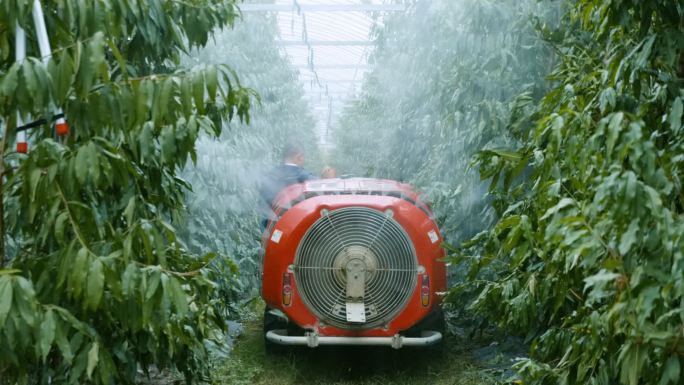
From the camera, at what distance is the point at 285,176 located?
7.62 meters

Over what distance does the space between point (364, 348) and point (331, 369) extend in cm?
50

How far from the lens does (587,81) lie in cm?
321

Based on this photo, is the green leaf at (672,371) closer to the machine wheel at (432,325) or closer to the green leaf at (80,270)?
the green leaf at (80,270)

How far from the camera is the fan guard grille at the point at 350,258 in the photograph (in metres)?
5.72

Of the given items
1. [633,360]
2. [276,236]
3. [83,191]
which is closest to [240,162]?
[276,236]

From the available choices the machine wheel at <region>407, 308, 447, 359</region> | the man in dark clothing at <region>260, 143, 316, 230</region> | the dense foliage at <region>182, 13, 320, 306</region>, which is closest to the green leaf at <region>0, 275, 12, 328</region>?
the dense foliage at <region>182, 13, 320, 306</region>

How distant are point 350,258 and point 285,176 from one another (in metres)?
2.06

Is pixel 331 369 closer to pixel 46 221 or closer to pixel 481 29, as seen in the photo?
pixel 481 29

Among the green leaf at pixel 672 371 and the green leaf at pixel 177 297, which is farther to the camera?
the green leaf at pixel 177 297

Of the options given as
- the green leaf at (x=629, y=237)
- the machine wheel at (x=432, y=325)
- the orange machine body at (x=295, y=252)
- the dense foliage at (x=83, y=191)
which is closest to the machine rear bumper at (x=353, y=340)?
the orange machine body at (x=295, y=252)

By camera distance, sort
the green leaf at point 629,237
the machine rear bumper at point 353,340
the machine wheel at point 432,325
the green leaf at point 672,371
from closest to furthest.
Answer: the green leaf at point 629,237, the green leaf at point 672,371, the machine rear bumper at point 353,340, the machine wheel at point 432,325

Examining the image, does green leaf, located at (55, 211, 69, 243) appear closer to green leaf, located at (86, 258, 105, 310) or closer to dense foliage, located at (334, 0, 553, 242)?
green leaf, located at (86, 258, 105, 310)

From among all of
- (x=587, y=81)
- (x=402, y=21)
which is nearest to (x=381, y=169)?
(x=402, y=21)

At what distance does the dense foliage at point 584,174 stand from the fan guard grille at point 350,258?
2.32ft
